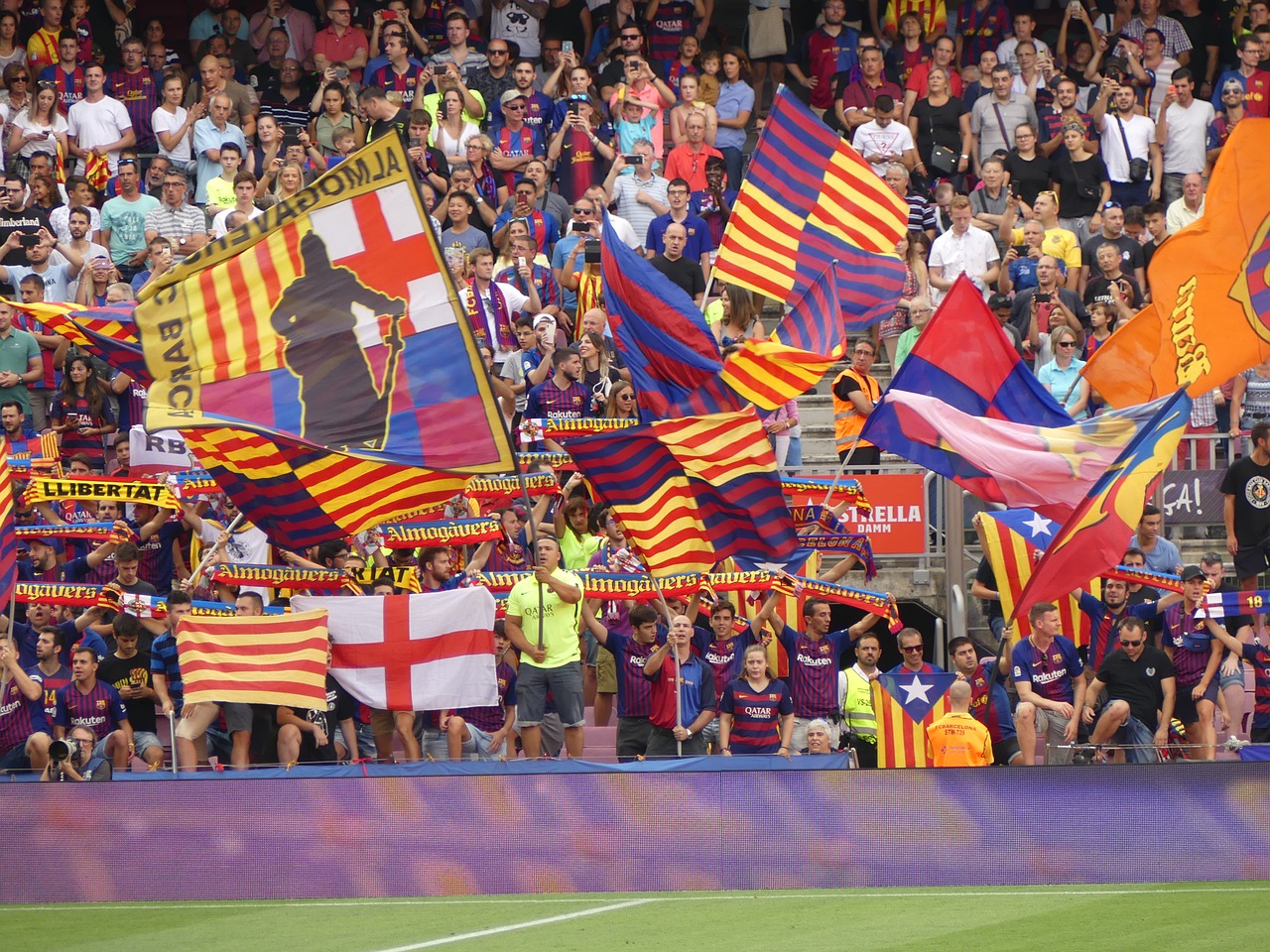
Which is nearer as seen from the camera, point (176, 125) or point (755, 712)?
point (755, 712)

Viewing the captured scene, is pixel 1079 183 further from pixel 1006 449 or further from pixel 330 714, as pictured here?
pixel 330 714

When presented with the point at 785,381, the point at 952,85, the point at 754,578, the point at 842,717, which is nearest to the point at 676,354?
the point at 785,381

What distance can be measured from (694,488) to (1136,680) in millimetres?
3875

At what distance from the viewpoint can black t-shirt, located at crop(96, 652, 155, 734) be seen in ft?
51.5

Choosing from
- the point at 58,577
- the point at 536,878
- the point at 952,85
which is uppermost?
the point at 952,85

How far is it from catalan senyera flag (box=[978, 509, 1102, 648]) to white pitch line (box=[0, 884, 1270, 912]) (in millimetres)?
3875

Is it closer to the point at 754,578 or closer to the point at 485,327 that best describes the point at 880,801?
the point at 754,578

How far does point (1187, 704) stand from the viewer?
15.4 metres

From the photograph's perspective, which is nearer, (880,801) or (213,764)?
(880,801)

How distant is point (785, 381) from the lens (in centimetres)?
1484

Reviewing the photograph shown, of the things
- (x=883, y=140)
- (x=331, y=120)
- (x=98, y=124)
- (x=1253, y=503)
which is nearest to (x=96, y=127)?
(x=98, y=124)

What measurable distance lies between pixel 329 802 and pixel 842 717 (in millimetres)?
4658

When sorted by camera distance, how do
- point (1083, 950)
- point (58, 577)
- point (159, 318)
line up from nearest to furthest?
1. point (1083, 950)
2. point (159, 318)
3. point (58, 577)

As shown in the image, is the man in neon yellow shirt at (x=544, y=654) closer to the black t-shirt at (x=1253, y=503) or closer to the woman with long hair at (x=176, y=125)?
the black t-shirt at (x=1253, y=503)
